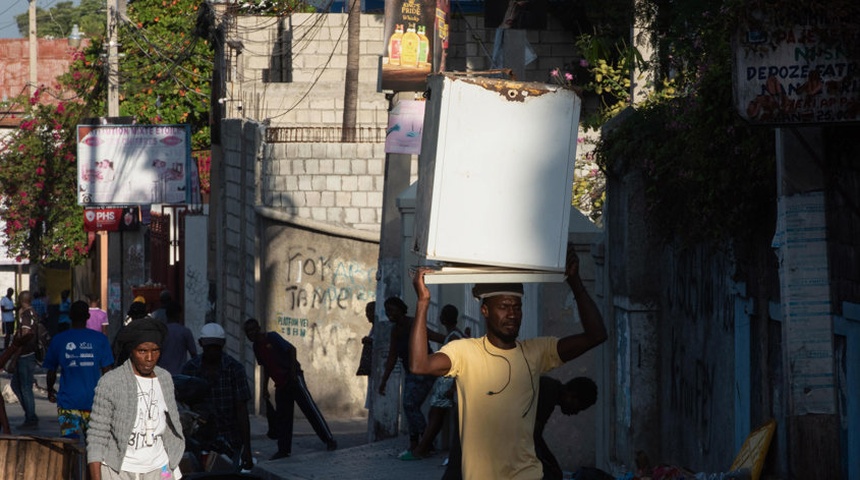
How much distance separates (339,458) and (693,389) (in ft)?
21.2

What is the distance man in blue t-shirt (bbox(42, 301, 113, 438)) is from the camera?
13305mm

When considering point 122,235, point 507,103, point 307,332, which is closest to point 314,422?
point 307,332

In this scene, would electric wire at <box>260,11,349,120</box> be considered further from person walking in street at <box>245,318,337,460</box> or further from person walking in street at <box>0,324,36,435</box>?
person walking in street at <box>0,324,36,435</box>

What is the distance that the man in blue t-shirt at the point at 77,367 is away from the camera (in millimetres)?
13305

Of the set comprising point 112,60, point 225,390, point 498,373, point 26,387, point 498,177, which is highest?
point 112,60

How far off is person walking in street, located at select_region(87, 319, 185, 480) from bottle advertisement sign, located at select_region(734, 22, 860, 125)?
3.78 meters

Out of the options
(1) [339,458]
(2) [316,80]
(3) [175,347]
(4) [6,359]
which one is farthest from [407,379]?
(2) [316,80]

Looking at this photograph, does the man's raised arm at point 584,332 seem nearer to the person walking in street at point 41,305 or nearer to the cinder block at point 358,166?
the cinder block at point 358,166

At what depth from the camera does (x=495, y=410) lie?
21.2 ft

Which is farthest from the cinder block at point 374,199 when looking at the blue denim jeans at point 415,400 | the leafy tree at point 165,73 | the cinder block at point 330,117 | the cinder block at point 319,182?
the leafy tree at point 165,73

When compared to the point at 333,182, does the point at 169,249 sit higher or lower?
lower

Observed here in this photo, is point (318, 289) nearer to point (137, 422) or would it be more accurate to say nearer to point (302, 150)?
point (302, 150)

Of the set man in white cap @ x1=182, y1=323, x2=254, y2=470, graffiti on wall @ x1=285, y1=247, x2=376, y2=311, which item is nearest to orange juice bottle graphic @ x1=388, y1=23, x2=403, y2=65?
man in white cap @ x1=182, y1=323, x2=254, y2=470

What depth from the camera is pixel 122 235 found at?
135ft
